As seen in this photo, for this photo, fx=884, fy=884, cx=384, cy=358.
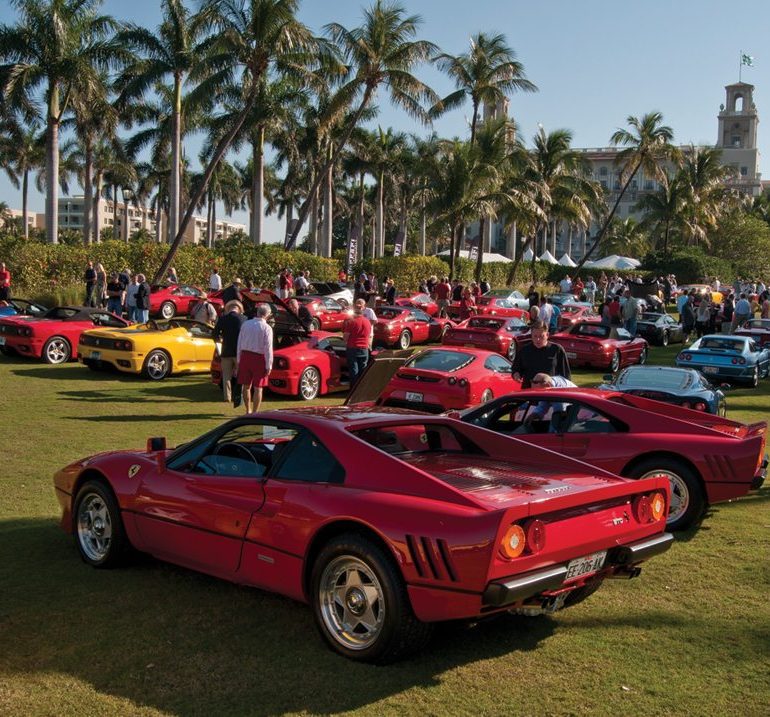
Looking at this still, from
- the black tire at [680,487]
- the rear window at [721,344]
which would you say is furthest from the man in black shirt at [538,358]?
the rear window at [721,344]

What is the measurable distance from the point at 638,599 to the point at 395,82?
34.8 meters

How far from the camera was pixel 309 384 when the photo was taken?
15.5m

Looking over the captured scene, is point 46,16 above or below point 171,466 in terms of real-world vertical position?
above

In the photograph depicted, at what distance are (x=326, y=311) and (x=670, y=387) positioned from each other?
15.1 meters

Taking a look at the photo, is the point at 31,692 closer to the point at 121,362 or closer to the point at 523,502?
the point at 523,502

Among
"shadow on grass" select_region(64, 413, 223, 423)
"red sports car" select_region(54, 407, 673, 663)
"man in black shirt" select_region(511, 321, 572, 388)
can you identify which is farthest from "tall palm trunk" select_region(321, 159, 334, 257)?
"red sports car" select_region(54, 407, 673, 663)

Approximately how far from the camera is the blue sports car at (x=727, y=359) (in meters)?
19.7

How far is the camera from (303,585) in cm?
494

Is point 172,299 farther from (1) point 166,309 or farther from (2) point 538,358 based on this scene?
(2) point 538,358

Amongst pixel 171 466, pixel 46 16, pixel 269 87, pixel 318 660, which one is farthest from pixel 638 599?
pixel 269 87

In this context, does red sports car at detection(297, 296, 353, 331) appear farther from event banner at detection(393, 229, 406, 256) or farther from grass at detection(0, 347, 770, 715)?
event banner at detection(393, 229, 406, 256)

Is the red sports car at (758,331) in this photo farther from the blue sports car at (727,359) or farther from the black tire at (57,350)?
the black tire at (57,350)

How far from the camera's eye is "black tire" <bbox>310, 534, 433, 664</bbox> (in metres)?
4.55

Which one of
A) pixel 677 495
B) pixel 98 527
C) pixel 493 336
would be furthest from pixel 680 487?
pixel 493 336
